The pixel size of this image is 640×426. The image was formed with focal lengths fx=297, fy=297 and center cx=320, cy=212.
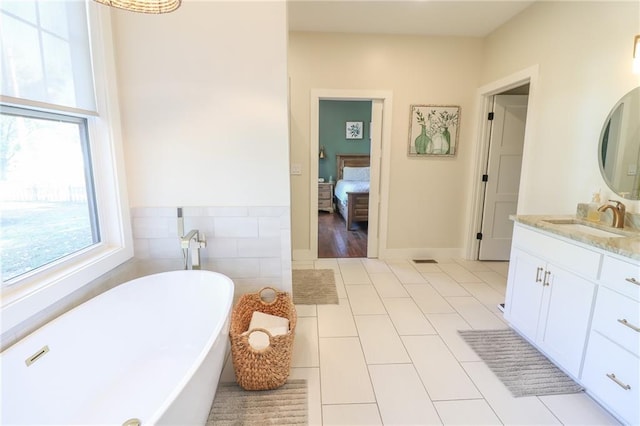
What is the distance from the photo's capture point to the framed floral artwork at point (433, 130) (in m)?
3.53

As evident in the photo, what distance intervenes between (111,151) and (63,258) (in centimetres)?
71

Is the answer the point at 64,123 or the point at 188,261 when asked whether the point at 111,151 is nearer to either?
the point at 64,123

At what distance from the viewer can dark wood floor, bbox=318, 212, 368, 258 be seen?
4066 millimetres

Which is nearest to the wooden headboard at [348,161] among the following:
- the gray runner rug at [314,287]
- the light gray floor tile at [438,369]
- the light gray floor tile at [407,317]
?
the gray runner rug at [314,287]

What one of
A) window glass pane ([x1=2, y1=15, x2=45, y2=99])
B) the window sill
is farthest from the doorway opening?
window glass pane ([x1=2, y1=15, x2=45, y2=99])

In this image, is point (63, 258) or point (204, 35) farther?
point (204, 35)

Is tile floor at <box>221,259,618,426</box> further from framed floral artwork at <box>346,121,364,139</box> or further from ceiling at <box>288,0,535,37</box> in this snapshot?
framed floral artwork at <box>346,121,364,139</box>

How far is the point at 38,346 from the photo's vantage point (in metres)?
1.27

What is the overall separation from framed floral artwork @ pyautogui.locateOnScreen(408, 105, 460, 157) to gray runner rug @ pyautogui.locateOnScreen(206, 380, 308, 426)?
114 inches

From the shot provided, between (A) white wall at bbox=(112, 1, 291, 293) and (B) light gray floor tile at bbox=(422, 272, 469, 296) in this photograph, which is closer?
(A) white wall at bbox=(112, 1, 291, 293)

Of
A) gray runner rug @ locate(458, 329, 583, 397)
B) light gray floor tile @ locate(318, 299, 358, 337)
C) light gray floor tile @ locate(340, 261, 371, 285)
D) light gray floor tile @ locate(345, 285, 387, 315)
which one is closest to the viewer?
gray runner rug @ locate(458, 329, 583, 397)

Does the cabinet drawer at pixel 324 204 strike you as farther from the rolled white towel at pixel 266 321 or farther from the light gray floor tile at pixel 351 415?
the light gray floor tile at pixel 351 415

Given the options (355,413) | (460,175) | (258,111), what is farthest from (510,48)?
(355,413)

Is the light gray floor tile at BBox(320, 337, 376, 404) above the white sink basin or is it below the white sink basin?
below
